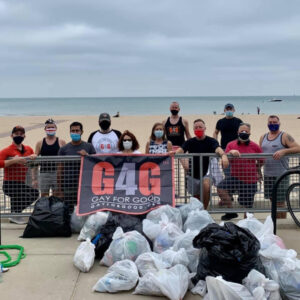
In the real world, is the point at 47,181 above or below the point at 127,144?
below

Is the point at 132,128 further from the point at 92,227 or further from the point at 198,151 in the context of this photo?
the point at 92,227

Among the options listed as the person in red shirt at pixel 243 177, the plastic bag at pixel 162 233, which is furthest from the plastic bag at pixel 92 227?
the person in red shirt at pixel 243 177

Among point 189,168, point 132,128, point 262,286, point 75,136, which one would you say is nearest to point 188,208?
point 189,168

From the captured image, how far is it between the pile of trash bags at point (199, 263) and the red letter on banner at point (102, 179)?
120cm

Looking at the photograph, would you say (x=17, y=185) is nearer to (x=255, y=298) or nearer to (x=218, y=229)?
(x=218, y=229)

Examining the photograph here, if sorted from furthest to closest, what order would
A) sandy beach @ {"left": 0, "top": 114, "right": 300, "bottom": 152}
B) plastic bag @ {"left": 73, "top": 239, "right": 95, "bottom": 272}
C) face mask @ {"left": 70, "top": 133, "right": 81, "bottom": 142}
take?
1. sandy beach @ {"left": 0, "top": 114, "right": 300, "bottom": 152}
2. face mask @ {"left": 70, "top": 133, "right": 81, "bottom": 142}
3. plastic bag @ {"left": 73, "top": 239, "right": 95, "bottom": 272}

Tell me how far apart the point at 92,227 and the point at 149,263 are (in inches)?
53.3

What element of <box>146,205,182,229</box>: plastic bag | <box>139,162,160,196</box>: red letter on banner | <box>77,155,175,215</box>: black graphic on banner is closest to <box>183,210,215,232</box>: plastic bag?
<box>146,205,182,229</box>: plastic bag

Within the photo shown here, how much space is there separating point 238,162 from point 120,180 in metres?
1.85

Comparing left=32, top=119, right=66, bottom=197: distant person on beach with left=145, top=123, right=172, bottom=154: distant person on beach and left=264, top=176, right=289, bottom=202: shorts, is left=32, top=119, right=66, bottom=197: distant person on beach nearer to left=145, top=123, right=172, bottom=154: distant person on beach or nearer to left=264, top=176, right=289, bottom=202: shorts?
left=145, top=123, right=172, bottom=154: distant person on beach

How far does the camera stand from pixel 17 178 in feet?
19.5

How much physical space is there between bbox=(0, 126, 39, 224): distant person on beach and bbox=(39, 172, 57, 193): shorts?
123 millimetres

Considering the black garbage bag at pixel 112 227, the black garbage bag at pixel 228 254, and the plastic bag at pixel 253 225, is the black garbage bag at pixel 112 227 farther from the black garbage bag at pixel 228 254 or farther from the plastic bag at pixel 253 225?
the plastic bag at pixel 253 225

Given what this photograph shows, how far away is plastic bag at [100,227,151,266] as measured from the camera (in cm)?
429
